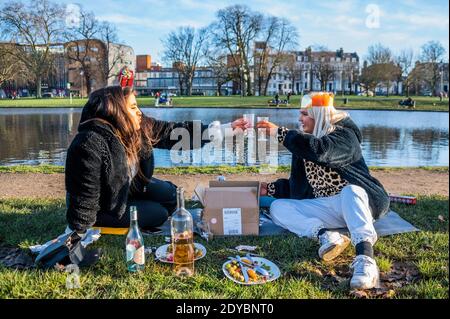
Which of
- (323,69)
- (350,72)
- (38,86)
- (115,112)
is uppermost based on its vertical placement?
(323,69)

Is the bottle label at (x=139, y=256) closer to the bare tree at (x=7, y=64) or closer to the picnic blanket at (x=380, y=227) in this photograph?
the picnic blanket at (x=380, y=227)

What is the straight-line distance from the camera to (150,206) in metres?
3.73

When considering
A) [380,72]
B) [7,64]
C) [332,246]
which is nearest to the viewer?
[332,246]

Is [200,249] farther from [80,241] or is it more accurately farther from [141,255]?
[80,241]

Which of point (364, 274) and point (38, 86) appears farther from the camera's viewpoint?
point (38, 86)

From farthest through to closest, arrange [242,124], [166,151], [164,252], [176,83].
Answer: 1. [176,83]
2. [166,151]
3. [242,124]
4. [164,252]

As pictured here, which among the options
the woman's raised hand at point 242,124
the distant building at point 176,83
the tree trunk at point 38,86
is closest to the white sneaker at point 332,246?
the woman's raised hand at point 242,124

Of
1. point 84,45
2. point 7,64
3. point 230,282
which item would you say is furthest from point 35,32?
point 230,282

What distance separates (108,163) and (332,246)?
177 centimetres

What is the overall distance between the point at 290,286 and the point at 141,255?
1.00m

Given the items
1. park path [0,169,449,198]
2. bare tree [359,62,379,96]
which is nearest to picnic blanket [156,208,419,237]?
park path [0,169,449,198]

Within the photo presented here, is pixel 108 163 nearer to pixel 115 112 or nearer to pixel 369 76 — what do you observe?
pixel 115 112

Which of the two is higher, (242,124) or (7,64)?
(7,64)

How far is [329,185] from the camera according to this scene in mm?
3553
